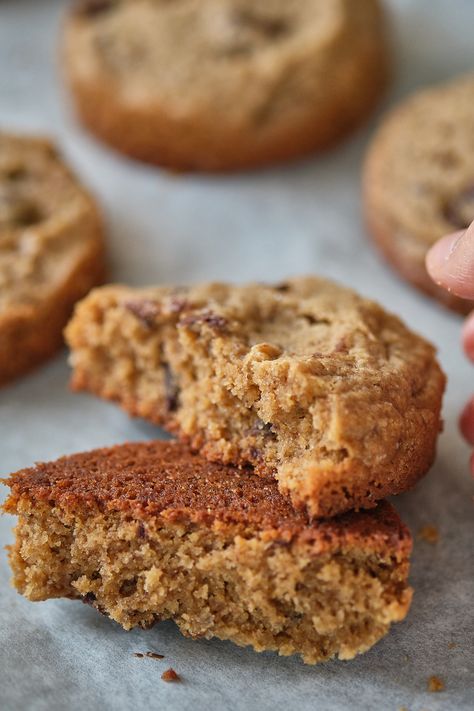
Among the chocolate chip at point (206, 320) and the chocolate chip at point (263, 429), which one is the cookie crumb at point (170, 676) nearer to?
the chocolate chip at point (263, 429)

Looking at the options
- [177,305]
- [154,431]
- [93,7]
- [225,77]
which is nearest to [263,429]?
[177,305]

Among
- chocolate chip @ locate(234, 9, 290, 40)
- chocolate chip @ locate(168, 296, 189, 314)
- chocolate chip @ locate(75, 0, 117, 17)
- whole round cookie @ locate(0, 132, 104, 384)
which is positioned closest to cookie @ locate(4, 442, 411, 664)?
chocolate chip @ locate(168, 296, 189, 314)

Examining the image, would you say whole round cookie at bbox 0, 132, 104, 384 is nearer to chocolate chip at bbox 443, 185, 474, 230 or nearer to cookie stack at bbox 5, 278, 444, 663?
cookie stack at bbox 5, 278, 444, 663

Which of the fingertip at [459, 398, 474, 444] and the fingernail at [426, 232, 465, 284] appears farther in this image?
the fingertip at [459, 398, 474, 444]

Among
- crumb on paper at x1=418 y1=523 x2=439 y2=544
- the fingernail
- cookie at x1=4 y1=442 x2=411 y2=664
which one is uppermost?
the fingernail

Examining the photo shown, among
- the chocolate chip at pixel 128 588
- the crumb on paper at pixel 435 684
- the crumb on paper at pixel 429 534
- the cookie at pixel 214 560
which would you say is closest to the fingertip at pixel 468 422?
the crumb on paper at pixel 429 534

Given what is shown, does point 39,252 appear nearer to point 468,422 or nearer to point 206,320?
point 206,320

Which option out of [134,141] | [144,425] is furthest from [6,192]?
[144,425]

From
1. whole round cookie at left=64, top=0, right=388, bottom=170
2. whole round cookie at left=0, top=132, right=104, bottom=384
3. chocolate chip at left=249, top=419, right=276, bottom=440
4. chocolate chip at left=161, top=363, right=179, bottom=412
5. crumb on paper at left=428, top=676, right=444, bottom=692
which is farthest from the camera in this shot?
whole round cookie at left=64, top=0, right=388, bottom=170
